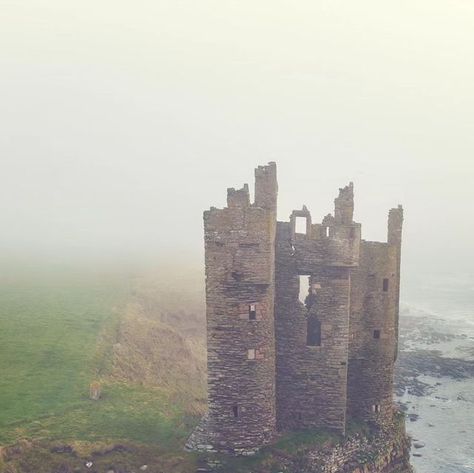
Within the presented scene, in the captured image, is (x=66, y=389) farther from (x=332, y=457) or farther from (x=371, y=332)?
(x=371, y=332)

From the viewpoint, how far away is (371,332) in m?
31.3

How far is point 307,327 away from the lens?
95.8 feet

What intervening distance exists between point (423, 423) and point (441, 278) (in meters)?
133

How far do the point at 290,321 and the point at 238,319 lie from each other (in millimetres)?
3932

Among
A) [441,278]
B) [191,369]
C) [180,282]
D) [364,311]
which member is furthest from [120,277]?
[441,278]

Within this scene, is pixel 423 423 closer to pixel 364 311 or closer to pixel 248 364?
pixel 364 311

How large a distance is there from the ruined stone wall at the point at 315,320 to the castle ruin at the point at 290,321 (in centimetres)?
5

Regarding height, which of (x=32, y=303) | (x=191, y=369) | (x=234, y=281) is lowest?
(x=191, y=369)

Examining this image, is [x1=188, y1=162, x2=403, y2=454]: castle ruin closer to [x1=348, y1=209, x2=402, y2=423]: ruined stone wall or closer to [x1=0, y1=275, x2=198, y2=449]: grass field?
[x1=348, y1=209, x2=402, y2=423]: ruined stone wall

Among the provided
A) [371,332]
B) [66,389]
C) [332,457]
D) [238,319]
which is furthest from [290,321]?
[66,389]

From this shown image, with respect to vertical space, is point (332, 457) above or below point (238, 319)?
below

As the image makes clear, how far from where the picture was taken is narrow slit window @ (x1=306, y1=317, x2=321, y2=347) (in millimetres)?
29188

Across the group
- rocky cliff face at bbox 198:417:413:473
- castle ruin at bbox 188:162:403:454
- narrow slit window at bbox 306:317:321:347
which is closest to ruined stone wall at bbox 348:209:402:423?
castle ruin at bbox 188:162:403:454

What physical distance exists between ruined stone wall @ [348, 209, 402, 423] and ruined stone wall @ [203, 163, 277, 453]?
684 centimetres
